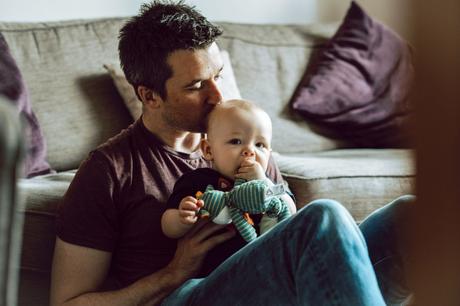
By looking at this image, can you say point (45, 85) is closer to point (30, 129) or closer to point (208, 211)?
point (30, 129)

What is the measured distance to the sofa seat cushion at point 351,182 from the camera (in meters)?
2.18

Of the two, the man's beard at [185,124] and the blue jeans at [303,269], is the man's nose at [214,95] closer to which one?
the man's beard at [185,124]

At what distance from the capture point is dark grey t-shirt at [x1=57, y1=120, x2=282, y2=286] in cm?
157

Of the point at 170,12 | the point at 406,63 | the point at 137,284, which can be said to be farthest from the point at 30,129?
the point at 406,63

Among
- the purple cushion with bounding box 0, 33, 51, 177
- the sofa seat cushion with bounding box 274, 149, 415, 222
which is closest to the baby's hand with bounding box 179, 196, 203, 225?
the sofa seat cushion with bounding box 274, 149, 415, 222

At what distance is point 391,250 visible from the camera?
158 centimetres

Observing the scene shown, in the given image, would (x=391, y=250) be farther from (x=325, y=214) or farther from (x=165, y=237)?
(x=165, y=237)

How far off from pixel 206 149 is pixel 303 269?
0.42 metres

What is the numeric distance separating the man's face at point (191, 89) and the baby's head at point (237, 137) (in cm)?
8

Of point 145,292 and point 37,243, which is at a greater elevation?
point 145,292

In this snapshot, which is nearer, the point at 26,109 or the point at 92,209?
the point at 92,209

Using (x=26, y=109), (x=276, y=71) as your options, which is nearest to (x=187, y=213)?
(x=26, y=109)

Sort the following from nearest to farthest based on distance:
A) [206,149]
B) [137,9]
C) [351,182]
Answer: [206,149] < [351,182] < [137,9]

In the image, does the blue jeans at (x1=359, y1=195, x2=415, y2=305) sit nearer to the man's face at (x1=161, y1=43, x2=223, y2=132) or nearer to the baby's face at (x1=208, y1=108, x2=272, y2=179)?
the baby's face at (x1=208, y1=108, x2=272, y2=179)
